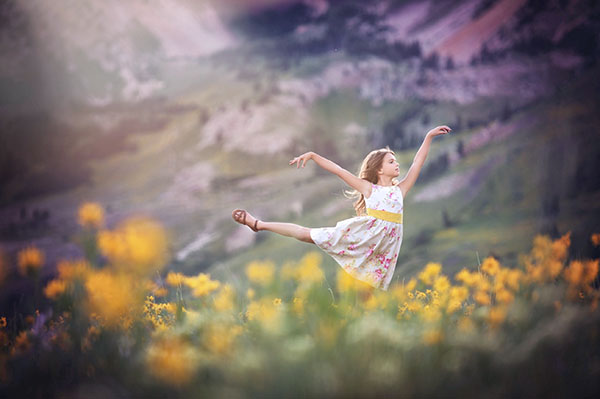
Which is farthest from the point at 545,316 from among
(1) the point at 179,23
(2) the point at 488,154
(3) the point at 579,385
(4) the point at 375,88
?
(1) the point at 179,23

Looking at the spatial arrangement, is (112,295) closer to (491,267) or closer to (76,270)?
(76,270)

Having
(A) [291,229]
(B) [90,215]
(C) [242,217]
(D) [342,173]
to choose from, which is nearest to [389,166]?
(D) [342,173]

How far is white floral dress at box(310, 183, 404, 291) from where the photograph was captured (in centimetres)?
280

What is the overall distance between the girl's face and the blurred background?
1984 mm

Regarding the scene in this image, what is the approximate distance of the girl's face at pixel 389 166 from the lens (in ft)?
9.60

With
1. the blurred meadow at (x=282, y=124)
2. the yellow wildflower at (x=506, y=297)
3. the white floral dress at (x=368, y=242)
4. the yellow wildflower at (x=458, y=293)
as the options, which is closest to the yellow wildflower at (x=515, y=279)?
the yellow wildflower at (x=506, y=297)

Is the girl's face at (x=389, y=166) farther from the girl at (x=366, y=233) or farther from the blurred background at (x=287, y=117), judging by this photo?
the blurred background at (x=287, y=117)

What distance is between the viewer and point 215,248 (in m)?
5.39

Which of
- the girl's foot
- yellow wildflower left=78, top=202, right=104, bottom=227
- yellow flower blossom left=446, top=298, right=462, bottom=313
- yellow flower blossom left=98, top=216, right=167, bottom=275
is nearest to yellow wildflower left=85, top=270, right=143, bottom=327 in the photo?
yellow flower blossom left=98, top=216, right=167, bottom=275

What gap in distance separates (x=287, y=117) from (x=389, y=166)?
11.0ft

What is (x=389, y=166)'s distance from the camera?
115 inches

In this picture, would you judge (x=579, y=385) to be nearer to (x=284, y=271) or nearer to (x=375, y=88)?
(x=284, y=271)

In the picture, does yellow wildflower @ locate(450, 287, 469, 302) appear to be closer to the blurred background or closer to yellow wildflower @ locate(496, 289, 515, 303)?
yellow wildflower @ locate(496, 289, 515, 303)

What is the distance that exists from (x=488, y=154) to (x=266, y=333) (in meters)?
4.51
